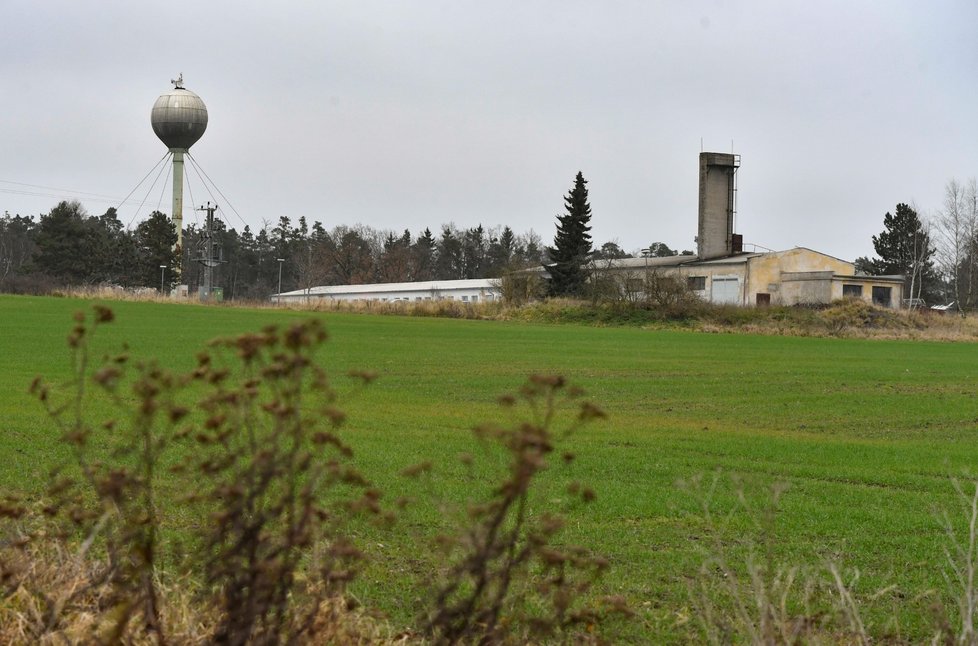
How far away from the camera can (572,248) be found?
255 feet

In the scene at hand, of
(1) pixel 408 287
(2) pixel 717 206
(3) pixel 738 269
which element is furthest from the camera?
(1) pixel 408 287

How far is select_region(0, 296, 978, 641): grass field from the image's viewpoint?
8047mm

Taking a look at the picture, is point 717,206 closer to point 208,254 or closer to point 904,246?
point 904,246

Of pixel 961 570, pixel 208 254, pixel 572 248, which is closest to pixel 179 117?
pixel 208 254

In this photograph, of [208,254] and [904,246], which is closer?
[208,254]

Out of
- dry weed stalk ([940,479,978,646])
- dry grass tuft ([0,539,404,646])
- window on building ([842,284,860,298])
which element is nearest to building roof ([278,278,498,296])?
window on building ([842,284,860,298])

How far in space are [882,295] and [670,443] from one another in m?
66.5

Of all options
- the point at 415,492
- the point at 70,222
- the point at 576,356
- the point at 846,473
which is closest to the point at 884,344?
the point at 576,356

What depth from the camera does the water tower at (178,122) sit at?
9375 cm

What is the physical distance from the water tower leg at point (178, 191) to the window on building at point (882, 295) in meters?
55.6

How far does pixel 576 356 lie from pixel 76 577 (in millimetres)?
27850

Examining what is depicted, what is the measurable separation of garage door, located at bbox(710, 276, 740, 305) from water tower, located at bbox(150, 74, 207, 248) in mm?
45239

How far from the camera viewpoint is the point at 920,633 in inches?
261

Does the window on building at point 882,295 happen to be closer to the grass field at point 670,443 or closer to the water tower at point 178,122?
the grass field at point 670,443
